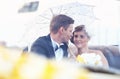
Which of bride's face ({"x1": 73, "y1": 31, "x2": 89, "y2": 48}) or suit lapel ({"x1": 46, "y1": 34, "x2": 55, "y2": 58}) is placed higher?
bride's face ({"x1": 73, "y1": 31, "x2": 89, "y2": 48})

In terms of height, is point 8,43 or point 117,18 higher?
point 117,18

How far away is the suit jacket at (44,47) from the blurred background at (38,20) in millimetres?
19

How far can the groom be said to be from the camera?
795 mm

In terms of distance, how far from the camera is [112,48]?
0.77 m

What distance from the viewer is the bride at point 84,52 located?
757mm

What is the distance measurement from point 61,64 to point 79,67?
0.05 meters

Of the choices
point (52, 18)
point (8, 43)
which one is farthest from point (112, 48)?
point (8, 43)

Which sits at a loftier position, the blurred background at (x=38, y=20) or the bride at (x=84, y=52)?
the blurred background at (x=38, y=20)

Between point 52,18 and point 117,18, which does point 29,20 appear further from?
point 117,18

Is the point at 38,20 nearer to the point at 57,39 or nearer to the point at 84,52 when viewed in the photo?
the point at 57,39

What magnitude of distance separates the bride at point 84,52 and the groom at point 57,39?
0.02 metres

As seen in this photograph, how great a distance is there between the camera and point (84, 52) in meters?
0.77

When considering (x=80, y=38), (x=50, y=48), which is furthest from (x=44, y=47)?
(x=80, y=38)

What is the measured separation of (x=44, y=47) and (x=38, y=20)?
0.33 feet
